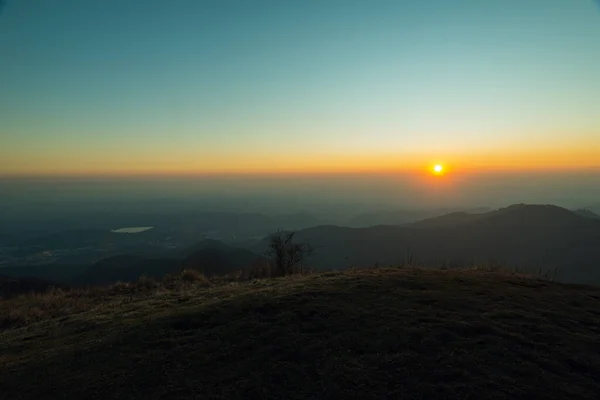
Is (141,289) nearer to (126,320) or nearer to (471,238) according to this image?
(126,320)

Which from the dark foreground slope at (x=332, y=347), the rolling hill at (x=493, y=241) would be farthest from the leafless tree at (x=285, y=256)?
the rolling hill at (x=493, y=241)

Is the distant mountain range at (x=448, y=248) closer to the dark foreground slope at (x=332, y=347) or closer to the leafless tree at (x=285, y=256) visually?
the leafless tree at (x=285, y=256)

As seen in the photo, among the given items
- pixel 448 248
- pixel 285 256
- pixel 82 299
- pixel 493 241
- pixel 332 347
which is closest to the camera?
pixel 332 347

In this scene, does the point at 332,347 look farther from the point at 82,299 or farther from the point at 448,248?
the point at 448,248

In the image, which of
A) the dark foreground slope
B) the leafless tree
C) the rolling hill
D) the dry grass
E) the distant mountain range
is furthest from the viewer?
the rolling hill

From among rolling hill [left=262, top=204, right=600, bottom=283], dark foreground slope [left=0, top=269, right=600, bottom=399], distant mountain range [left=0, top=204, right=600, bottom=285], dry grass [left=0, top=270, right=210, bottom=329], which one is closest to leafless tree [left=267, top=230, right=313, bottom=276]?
dry grass [left=0, top=270, right=210, bottom=329]

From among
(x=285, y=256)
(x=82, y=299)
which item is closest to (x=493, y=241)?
(x=285, y=256)

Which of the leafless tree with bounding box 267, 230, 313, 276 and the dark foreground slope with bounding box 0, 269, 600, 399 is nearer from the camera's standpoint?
the dark foreground slope with bounding box 0, 269, 600, 399

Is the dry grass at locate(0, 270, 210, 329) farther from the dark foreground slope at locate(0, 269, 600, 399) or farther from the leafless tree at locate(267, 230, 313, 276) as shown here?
the leafless tree at locate(267, 230, 313, 276)

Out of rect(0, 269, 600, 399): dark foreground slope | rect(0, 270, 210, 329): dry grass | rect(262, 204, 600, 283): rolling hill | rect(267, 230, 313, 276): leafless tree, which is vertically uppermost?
rect(0, 269, 600, 399): dark foreground slope

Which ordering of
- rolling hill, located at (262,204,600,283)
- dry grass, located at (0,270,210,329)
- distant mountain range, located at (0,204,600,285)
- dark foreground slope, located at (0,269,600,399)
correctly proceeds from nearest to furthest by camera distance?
dark foreground slope, located at (0,269,600,399) < dry grass, located at (0,270,210,329) < distant mountain range, located at (0,204,600,285) < rolling hill, located at (262,204,600,283)

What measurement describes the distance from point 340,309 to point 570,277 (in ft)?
247

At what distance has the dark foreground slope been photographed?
6090mm

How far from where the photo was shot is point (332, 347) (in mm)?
7273
